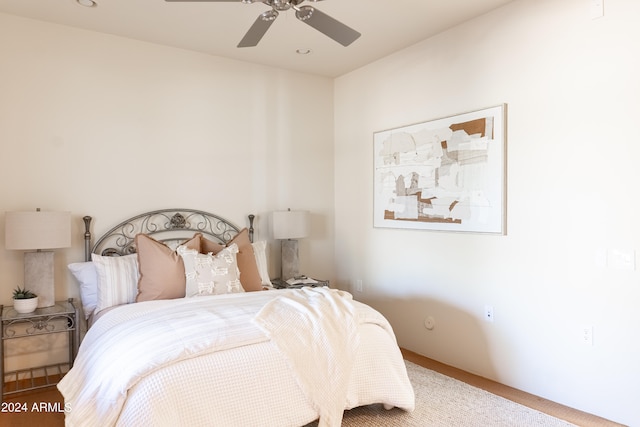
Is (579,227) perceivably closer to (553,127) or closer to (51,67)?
(553,127)

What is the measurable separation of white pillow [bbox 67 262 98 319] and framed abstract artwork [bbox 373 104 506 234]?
2541 millimetres

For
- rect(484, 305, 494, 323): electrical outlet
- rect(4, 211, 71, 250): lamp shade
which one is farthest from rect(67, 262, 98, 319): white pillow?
rect(484, 305, 494, 323): electrical outlet

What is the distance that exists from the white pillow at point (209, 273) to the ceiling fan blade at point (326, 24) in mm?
1748

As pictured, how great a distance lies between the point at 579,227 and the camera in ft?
8.97

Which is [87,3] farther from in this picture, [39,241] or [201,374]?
[201,374]

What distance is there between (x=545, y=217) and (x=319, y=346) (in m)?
1.78

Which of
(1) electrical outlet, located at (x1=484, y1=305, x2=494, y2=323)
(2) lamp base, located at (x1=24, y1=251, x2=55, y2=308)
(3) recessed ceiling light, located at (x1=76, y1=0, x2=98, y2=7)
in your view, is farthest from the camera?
(1) electrical outlet, located at (x1=484, y1=305, x2=494, y2=323)

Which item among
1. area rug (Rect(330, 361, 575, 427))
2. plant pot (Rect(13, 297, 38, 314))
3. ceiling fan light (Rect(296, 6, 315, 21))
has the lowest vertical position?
area rug (Rect(330, 361, 575, 427))

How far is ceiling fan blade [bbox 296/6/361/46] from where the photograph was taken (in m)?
2.28

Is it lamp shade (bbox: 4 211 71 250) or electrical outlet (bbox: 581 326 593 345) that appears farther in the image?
lamp shade (bbox: 4 211 71 250)

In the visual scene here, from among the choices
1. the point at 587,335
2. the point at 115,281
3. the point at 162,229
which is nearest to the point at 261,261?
the point at 162,229

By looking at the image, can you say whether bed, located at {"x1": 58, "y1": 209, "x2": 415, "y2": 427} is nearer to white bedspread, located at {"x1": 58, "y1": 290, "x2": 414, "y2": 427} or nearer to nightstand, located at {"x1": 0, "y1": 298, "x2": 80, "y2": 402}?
white bedspread, located at {"x1": 58, "y1": 290, "x2": 414, "y2": 427}

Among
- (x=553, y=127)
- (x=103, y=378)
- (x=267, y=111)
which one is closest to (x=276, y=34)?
(x=267, y=111)

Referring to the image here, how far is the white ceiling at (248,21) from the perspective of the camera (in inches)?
121
